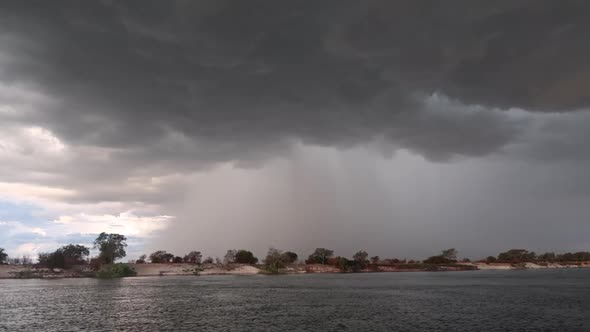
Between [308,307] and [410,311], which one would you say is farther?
Answer: [308,307]

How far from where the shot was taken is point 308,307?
8994 centimetres

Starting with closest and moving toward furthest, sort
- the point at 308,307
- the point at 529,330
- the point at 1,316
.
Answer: the point at 529,330 → the point at 1,316 → the point at 308,307

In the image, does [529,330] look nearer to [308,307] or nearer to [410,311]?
[410,311]

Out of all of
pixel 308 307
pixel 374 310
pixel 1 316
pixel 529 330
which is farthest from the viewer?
pixel 308 307

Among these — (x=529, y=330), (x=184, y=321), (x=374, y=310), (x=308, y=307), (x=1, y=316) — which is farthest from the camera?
(x=308, y=307)

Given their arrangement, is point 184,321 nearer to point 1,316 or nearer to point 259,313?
point 259,313

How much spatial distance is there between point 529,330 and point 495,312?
69.7ft

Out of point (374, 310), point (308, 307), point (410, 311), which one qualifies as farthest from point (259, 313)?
point (410, 311)

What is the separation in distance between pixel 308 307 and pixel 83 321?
42.9 m

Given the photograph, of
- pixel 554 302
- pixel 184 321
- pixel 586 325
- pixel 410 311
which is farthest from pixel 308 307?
pixel 554 302

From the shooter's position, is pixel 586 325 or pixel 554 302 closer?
pixel 586 325

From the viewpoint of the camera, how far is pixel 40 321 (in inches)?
2798

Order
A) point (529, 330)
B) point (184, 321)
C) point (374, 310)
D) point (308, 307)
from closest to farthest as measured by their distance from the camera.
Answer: point (529, 330), point (184, 321), point (374, 310), point (308, 307)

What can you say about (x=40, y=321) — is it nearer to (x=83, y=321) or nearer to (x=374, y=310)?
(x=83, y=321)
